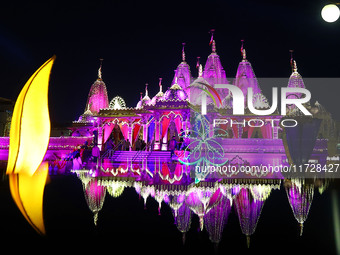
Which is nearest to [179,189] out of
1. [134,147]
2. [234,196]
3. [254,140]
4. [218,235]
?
[234,196]

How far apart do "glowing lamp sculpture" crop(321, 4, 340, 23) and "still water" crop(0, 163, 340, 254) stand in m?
3.15

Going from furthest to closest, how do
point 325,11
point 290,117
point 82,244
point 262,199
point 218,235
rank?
point 290,117 → point 262,199 → point 325,11 → point 218,235 → point 82,244

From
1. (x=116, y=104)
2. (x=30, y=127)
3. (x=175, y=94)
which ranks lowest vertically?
Answer: (x=30, y=127)

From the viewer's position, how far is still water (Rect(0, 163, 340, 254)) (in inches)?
101

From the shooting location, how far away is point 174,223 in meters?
3.39

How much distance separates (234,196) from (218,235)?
7.85ft

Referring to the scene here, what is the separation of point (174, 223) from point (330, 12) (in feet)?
13.8

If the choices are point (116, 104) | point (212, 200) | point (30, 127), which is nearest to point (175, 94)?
point (116, 104)

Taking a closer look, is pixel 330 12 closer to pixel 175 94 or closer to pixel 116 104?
pixel 175 94

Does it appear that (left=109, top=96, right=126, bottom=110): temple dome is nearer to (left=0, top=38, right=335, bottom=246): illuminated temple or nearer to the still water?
(left=0, top=38, right=335, bottom=246): illuminated temple

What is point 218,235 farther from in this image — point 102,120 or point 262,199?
point 102,120

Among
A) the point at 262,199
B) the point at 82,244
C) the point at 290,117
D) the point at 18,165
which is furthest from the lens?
the point at 290,117

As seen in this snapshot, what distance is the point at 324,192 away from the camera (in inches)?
231

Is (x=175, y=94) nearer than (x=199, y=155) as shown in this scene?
No
